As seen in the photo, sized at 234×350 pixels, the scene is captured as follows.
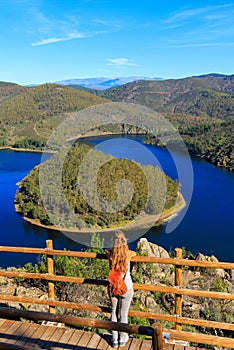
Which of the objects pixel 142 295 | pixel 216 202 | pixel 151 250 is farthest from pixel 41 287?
pixel 216 202

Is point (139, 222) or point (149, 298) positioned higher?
point (149, 298)

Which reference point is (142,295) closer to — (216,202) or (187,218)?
(187,218)

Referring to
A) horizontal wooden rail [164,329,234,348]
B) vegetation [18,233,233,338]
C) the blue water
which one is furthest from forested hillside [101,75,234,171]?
horizontal wooden rail [164,329,234,348]

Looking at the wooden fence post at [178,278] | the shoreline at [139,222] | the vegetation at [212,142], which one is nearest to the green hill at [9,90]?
the vegetation at [212,142]

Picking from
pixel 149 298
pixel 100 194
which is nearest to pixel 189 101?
pixel 100 194

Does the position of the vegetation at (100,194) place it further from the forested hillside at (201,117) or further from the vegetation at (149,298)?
the vegetation at (149,298)

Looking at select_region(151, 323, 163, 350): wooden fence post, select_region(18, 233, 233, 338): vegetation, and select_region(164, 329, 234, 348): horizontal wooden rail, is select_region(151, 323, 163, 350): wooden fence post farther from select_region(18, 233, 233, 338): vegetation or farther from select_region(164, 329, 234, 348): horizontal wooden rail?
select_region(18, 233, 233, 338): vegetation

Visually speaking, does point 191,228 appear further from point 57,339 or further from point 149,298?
point 57,339
